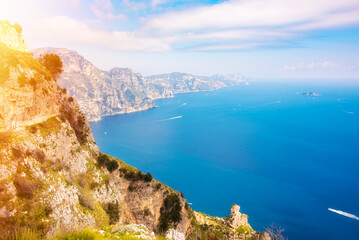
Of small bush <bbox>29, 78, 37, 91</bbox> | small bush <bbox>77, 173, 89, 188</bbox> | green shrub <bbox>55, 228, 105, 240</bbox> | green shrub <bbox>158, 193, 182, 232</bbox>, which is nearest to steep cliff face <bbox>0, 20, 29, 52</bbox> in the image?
small bush <bbox>29, 78, 37, 91</bbox>

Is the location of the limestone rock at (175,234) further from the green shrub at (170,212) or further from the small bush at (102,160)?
the small bush at (102,160)

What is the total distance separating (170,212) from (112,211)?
563 inches

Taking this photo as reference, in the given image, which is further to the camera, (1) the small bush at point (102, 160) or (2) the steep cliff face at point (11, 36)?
(1) the small bush at point (102, 160)

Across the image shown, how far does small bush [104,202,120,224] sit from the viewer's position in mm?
39263

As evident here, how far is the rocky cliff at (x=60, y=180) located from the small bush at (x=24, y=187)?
100 millimetres

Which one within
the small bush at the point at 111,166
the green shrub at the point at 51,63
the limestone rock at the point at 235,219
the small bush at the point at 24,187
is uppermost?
the green shrub at the point at 51,63

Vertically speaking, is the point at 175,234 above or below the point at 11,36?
below

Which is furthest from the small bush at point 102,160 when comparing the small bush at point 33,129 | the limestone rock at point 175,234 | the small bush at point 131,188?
the limestone rock at point 175,234

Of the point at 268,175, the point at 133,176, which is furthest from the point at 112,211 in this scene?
the point at 268,175

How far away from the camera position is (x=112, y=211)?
40.4 m

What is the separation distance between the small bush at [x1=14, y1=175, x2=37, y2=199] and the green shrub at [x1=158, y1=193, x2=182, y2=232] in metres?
29.8

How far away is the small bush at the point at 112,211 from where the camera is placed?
39.3 metres

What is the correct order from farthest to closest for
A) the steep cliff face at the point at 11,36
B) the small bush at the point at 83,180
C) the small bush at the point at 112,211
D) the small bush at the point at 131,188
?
1. the small bush at the point at 131,188
2. the steep cliff face at the point at 11,36
3. the small bush at the point at 112,211
4. the small bush at the point at 83,180

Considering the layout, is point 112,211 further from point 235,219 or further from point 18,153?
point 235,219
